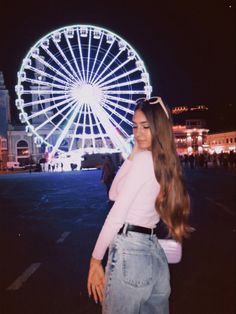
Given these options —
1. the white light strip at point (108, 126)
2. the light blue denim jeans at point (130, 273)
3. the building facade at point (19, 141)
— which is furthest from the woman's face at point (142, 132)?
the building facade at point (19, 141)

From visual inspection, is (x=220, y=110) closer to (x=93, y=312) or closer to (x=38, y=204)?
(x=38, y=204)

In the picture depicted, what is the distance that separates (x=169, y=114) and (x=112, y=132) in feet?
130

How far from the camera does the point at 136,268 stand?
8.58ft

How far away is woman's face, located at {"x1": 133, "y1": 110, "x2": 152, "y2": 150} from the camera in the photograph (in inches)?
109

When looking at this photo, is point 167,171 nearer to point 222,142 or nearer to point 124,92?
point 124,92

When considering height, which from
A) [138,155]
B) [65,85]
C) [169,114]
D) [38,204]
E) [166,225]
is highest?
[65,85]

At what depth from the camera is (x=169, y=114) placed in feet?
9.25

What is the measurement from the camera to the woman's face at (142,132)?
2.76m

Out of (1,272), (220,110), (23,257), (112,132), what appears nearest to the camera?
(1,272)

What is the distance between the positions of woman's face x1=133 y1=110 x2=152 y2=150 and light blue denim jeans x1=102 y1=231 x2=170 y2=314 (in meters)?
0.50

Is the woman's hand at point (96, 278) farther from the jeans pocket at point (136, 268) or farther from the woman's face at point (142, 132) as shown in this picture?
the woman's face at point (142, 132)

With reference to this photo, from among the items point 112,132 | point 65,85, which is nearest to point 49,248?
point 65,85

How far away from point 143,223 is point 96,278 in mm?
386

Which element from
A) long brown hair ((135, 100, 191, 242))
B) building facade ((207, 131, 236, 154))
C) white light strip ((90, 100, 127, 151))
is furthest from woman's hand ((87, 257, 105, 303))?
building facade ((207, 131, 236, 154))
